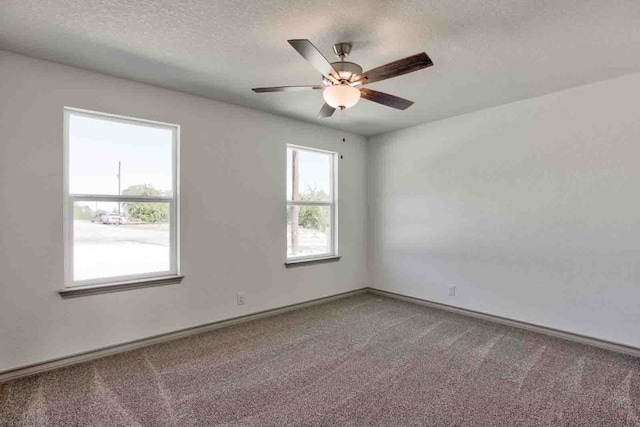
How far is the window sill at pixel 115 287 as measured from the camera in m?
2.63

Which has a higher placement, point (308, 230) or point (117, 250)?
point (308, 230)

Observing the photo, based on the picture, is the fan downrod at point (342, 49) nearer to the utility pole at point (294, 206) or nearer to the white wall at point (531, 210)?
the utility pole at point (294, 206)

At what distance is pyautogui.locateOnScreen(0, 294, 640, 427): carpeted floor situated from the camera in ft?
6.45

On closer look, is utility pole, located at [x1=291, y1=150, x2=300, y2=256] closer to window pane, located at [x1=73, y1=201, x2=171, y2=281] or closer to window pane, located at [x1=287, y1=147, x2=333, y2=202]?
window pane, located at [x1=287, y1=147, x2=333, y2=202]

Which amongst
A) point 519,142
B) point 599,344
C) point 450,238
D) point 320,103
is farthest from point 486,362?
point 320,103

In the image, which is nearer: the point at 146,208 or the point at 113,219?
the point at 113,219

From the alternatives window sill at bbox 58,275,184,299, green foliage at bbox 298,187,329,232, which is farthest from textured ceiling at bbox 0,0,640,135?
window sill at bbox 58,275,184,299

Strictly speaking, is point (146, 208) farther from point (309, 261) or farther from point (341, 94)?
point (341, 94)

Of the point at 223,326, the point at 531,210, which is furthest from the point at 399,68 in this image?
the point at 223,326

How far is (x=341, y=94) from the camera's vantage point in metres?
2.10

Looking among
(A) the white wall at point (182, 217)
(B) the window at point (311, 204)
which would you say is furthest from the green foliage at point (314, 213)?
(A) the white wall at point (182, 217)

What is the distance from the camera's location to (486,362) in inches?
104

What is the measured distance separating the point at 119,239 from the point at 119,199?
35 cm

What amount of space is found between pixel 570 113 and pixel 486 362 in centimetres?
239
